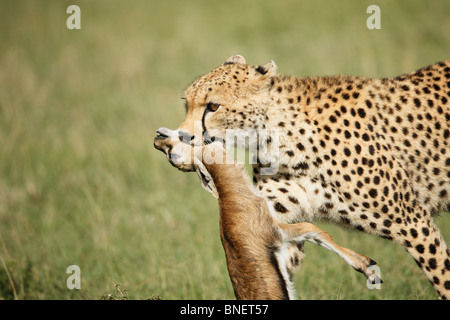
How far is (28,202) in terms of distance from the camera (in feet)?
21.1

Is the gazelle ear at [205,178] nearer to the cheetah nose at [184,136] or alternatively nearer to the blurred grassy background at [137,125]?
the cheetah nose at [184,136]

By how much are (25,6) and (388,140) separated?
36.0 ft

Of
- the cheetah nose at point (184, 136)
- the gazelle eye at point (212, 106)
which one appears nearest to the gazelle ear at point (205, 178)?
the cheetah nose at point (184, 136)

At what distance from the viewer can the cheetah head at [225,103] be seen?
3.59m

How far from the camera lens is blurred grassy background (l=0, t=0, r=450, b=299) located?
4691 mm

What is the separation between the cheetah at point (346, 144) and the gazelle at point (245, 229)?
0.66 feet

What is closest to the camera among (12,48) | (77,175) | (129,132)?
(77,175)

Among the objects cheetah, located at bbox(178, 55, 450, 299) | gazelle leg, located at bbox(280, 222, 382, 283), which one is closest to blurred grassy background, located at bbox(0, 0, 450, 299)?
cheetah, located at bbox(178, 55, 450, 299)

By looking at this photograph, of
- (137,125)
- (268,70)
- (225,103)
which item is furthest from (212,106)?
(137,125)

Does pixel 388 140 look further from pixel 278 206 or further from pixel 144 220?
pixel 144 220

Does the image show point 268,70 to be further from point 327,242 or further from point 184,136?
point 327,242

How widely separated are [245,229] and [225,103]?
810mm

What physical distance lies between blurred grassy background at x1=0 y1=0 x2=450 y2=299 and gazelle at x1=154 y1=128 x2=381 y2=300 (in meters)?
0.84

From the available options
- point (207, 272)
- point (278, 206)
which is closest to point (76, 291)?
point (207, 272)
